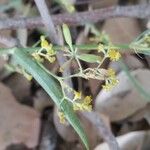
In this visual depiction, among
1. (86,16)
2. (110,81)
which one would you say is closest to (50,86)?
(110,81)

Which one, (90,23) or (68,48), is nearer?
(68,48)

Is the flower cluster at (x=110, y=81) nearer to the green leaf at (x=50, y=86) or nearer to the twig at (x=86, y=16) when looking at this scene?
the green leaf at (x=50, y=86)

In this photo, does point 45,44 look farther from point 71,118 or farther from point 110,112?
point 110,112

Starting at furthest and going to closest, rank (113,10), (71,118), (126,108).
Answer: (126,108) < (113,10) < (71,118)

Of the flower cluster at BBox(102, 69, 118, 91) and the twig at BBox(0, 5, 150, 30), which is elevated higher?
the twig at BBox(0, 5, 150, 30)

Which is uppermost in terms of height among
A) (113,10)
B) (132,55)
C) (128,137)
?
(113,10)

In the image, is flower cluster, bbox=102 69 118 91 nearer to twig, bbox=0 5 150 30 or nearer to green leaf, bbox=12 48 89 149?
green leaf, bbox=12 48 89 149

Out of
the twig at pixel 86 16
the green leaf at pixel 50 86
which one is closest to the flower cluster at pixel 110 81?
the green leaf at pixel 50 86

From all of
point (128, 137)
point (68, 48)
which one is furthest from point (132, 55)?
point (68, 48)

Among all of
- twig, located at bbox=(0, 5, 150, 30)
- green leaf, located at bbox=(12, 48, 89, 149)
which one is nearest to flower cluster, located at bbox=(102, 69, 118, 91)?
green leaf, located at bbox=(12, 48, 89, 149)
